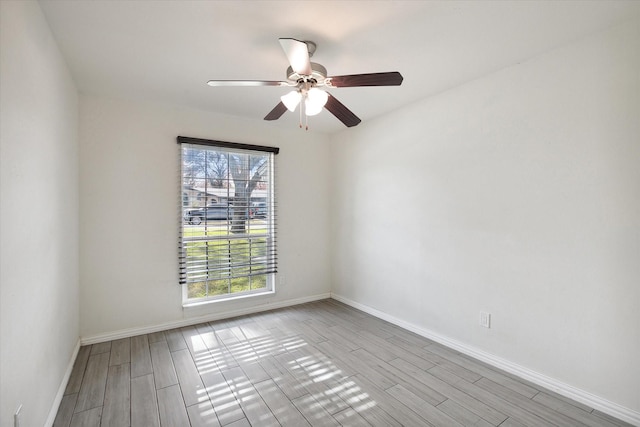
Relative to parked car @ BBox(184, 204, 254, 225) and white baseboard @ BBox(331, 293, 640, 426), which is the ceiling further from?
white baseboard @ BBox(331, 293, 640, 426)

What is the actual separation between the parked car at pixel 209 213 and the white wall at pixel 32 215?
1.14m

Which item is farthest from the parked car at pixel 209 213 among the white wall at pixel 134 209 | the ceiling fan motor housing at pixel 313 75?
the ceiling fan motor housing at pixel 313 75

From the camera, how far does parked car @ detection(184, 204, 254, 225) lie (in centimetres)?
343

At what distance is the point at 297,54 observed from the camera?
1786mm

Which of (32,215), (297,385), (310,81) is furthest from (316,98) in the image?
(297,385)

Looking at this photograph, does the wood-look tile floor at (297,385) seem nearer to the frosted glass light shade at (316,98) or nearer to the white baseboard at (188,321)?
the white baseboard at (188,321)

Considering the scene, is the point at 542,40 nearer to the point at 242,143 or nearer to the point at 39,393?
the point at 242,143

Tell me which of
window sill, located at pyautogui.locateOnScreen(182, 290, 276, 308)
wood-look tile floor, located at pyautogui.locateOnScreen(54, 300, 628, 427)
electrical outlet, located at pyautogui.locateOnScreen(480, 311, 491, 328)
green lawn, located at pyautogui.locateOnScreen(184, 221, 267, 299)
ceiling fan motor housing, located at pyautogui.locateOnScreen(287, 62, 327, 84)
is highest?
ceiling fan motor housing, located at pyautogui.locateOnScreen(287, 62, 327, 84)

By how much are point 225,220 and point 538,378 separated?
129 inches

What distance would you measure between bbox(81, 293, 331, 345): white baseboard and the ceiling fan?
2522 millimetres

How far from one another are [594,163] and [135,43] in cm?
315

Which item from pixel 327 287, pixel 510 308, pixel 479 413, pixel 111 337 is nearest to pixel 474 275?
pixel 510 308

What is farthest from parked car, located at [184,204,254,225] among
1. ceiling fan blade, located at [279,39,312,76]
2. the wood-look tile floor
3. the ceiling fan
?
ceiling fan blade, located at [279,39,312,76]

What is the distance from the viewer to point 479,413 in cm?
194
